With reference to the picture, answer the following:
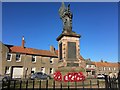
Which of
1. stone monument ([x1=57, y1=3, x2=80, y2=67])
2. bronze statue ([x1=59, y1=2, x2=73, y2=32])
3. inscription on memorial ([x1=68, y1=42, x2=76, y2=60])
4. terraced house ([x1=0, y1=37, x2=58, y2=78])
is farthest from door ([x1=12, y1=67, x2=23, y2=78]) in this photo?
inscription on memorial ([x1=68, y1=42, x2=76, y2=60])

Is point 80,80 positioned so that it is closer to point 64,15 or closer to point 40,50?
point 64,15

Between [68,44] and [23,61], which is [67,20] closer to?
[68,44]

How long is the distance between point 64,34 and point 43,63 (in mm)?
27502

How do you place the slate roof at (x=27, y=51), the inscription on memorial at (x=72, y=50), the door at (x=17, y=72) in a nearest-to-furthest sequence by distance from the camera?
the inscription on memorial at (x=72, y=50)
the door at (x=17, y=72)
the slate roof at (x=27, y=51)

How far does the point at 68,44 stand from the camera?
16.7m

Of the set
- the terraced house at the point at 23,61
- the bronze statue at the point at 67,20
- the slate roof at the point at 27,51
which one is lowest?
the terraced house at the point at 23,61

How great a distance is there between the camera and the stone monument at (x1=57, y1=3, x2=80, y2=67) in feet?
53.2

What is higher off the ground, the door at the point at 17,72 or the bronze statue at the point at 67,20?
the bronze statue at the point at 67,20

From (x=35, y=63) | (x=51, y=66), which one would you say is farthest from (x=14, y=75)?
(x=51, y=66)

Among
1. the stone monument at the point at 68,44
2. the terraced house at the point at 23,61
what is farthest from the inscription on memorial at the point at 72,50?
the terraced house at the point at 23,61

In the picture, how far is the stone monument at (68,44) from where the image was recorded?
1622 centimetres

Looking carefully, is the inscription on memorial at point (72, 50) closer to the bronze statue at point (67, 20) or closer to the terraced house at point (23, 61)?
the bronze statue at point (67, 20)

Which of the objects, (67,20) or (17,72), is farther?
(17,72)

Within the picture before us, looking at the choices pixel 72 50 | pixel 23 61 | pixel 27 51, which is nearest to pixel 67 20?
pixel 72 50
